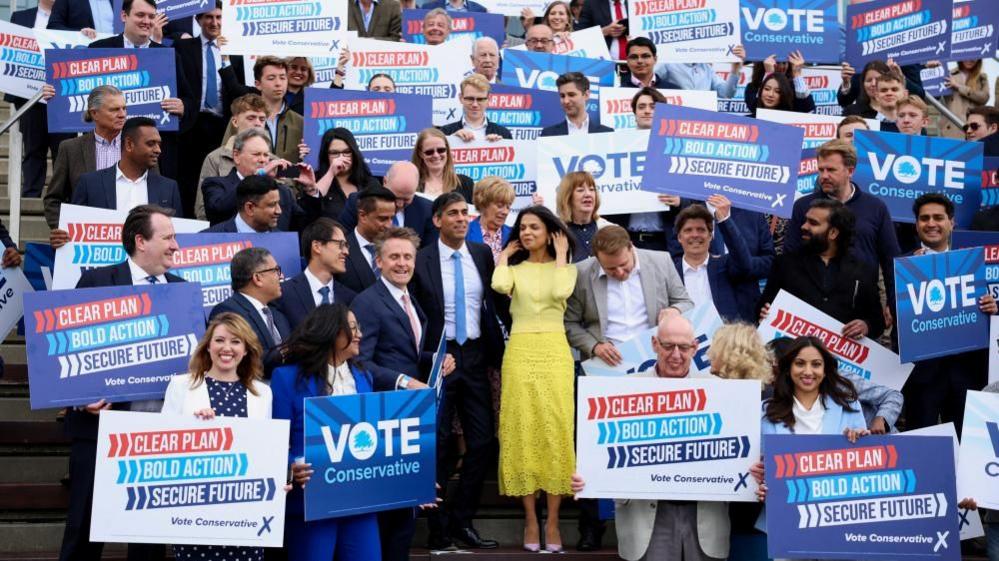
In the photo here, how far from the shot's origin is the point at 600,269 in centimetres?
1042

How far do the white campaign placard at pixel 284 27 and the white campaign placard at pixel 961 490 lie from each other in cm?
731

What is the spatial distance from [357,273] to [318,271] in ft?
2.50

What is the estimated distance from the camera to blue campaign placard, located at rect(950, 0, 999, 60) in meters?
14.4

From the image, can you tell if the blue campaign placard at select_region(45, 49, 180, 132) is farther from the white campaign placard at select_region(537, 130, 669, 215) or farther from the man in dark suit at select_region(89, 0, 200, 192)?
the white campaign placard at select_region(537, 130, 669, 215)

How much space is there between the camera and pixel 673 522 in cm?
886

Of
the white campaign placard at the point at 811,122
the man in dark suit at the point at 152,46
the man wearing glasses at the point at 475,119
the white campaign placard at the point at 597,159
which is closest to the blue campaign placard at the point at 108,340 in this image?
the white campaign placard at the point at 597,159

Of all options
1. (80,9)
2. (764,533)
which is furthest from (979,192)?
(80,9)

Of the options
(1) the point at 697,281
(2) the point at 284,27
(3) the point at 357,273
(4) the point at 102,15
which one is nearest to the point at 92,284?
(3) the point at 357,273

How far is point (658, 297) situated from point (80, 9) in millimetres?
7249

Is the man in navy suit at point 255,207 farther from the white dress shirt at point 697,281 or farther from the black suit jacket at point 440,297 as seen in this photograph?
the white dress shirt at point 697,281

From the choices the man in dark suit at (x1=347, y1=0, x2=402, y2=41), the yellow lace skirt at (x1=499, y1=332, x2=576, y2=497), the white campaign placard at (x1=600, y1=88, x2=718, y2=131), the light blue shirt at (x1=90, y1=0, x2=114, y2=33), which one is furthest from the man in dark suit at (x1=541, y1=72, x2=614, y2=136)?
the light blue shirt at (x1=90, y1=0, x2=114, y2=33)

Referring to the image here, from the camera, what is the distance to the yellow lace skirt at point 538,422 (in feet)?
32.8

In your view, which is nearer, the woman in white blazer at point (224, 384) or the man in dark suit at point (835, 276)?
the woman in white blazer at point (224, 384)

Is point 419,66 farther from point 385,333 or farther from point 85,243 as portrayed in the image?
point 385,333
